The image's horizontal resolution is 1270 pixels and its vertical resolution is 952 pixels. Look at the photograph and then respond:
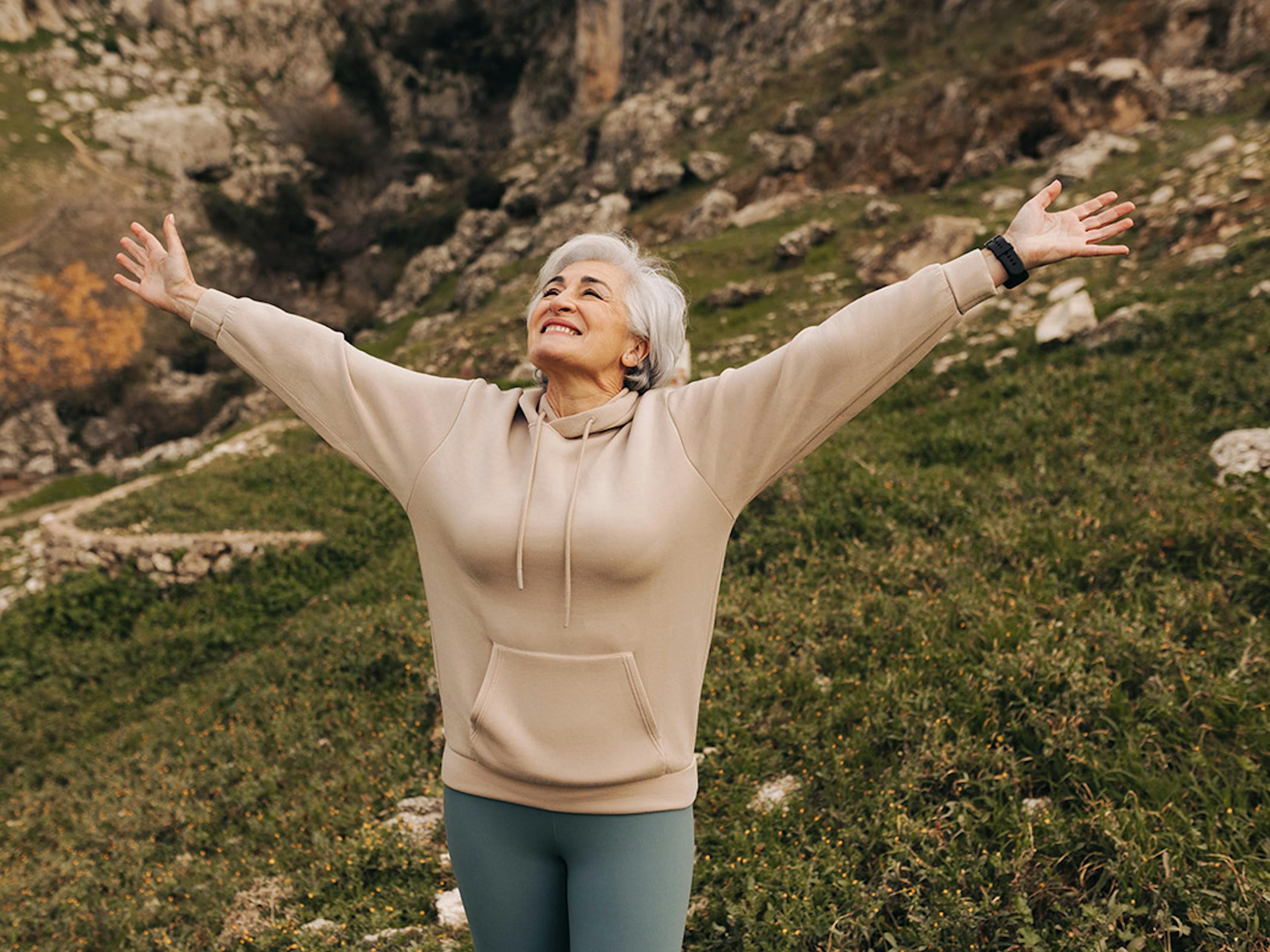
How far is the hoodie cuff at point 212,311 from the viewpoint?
1.99 metres

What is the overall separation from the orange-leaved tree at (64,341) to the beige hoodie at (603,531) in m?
31.7

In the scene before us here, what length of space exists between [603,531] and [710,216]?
80.9 ft

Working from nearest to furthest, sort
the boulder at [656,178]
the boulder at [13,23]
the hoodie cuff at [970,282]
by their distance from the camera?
the hoodie cuff at [970,282] → the boulder at [656,178] → the boulder at [13,23]

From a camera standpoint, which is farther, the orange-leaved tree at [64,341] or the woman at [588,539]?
the orange-leaved tree at [64,341]

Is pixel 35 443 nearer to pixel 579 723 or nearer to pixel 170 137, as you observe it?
pixel 170 137

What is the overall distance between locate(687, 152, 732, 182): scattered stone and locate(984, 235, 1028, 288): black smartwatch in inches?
1183

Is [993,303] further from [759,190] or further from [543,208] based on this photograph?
[543,208]

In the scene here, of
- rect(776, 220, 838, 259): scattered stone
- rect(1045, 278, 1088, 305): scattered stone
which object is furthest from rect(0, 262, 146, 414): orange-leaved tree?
rect(1045, 278, 1088, 305): scattered stone

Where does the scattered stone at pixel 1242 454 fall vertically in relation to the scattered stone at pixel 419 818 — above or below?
above

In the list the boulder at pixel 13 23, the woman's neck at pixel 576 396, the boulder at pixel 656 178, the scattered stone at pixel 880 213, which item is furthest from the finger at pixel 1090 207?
the boulder at pixel 13 23

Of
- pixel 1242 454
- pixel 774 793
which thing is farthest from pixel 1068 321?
pixel 774 793

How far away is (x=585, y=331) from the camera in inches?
71.7

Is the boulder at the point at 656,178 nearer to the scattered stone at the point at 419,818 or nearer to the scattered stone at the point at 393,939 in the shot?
the scattered stone at the point at 419,818

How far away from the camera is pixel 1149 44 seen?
2081 centimetres
